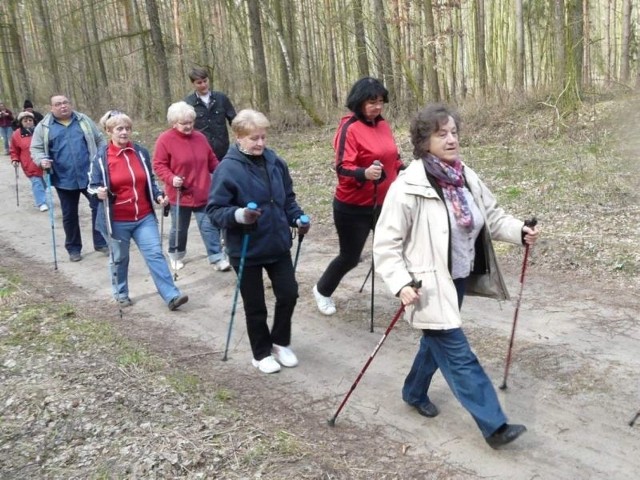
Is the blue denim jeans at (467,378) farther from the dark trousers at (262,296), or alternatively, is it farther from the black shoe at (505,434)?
the dark trousers at (262,296)

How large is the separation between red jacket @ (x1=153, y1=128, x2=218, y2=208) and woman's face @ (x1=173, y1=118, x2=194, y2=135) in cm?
6

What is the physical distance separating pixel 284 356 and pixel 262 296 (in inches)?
22.3

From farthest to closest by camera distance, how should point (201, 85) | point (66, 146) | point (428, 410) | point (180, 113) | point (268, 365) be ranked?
point (201, 85) < point (66, 146) < point (180, 113) < point (268, 365) < point (428, 410)

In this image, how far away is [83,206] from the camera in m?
11.8

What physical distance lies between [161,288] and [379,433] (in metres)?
3.22

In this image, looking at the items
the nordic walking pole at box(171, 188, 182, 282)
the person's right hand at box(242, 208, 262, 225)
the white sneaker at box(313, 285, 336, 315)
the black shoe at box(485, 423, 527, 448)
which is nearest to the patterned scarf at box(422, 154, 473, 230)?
the black shoe at box(485, 423, 527, 448)

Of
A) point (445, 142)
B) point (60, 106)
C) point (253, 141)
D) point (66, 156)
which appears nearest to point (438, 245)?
point (445, 142)

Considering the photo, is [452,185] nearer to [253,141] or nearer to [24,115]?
[253,141]

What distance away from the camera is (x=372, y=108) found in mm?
5105

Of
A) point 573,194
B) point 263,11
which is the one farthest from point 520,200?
point 263,11

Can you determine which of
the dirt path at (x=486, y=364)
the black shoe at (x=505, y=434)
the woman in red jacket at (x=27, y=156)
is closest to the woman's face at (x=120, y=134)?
the dirt path at (x=486, y=364)

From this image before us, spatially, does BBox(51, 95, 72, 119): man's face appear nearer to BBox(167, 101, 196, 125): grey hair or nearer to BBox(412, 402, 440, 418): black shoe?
BBox(167, 101, 196, 125): grey hair

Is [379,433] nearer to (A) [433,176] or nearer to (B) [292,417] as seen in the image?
(B) [292,417]

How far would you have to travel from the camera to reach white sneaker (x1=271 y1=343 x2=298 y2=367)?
493 cm
